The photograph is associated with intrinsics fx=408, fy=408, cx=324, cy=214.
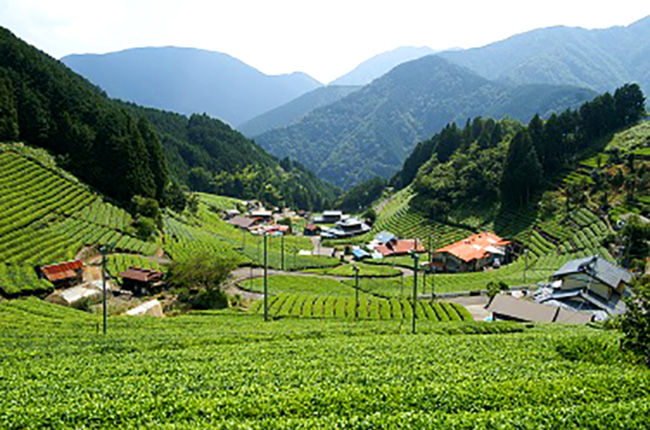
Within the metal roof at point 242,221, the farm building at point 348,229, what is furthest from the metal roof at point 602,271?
the metal roof at point 242,221

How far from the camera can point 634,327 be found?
16.8m

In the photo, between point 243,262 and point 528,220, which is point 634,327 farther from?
point 528,220

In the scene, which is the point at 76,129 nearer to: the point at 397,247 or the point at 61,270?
the point at 61,270

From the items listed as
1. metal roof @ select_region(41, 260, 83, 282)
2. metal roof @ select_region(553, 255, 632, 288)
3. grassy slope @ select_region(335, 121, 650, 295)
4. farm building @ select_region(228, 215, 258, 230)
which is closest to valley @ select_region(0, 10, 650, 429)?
metal roof @ select_region(41, 260, 83, 282)

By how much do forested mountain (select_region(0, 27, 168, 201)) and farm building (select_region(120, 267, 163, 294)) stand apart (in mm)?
31311

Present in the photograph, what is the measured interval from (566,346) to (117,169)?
2946 inches

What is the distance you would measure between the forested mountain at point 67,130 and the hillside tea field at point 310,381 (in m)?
51.3

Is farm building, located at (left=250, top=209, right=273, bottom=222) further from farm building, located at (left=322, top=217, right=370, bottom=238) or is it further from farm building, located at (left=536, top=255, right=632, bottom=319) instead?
farm building, located at (left=536, top=255, right=632, bottom=319)

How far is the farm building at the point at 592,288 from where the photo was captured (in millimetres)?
43125

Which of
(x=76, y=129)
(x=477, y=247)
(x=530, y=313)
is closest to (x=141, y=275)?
(x=530, y=313)

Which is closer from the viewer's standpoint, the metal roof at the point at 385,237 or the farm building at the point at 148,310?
the farm building at the point at 148,310

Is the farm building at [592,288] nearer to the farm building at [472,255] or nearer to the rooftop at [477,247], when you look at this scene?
the rooftop at [477,247]

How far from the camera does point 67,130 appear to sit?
7519cm

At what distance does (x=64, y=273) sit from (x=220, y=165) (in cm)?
13213
